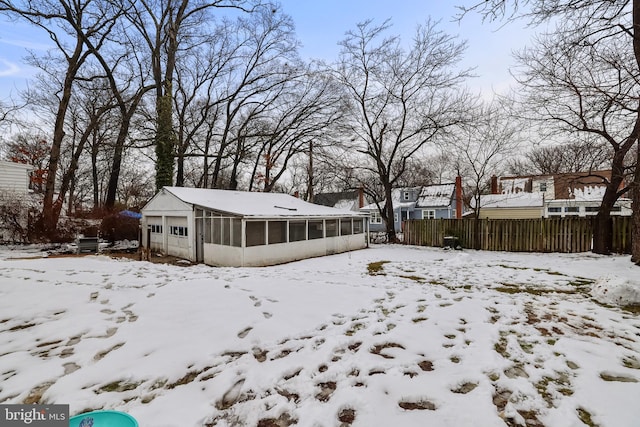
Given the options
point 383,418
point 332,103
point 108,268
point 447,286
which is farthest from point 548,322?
point 332,103

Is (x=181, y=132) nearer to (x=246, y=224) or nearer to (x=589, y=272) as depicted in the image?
(x=246, y=224)

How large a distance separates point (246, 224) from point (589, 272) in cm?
958

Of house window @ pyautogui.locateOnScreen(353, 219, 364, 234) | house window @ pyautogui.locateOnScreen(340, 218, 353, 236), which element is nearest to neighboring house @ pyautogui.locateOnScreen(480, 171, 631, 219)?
house window @ pyautogui.locateOnScreen(353, 219, 364, 234)

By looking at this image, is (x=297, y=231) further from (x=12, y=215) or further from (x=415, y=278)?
(x=12, y=215)

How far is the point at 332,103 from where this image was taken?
18.2 metres

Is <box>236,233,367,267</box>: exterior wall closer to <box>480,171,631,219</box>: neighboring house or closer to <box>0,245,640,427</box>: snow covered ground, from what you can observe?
<box>0,245,640,427</box>: snow covered ground

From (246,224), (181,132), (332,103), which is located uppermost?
(332,103)

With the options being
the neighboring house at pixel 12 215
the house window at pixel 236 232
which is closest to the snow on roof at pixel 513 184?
the house window at pixel 236 232

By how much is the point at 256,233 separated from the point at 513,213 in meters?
21.4

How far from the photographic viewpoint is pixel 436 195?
27.5 meters

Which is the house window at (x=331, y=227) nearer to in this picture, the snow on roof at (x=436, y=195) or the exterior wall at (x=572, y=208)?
the snow on roof at (x=436, y=195)

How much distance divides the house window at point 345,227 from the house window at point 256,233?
480cm

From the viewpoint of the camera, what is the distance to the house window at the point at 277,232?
10.4 meters

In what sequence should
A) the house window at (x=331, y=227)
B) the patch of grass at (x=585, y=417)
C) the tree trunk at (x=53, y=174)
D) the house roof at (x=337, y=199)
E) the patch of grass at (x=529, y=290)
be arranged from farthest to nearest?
the house roof at (x=337, y=199) < the tree trunk at (x=53, y=174) < the house window at (x=331, y=227) < the patch of grass at (x=529, y=290) < the patch of grass at (x=585, y=417)
